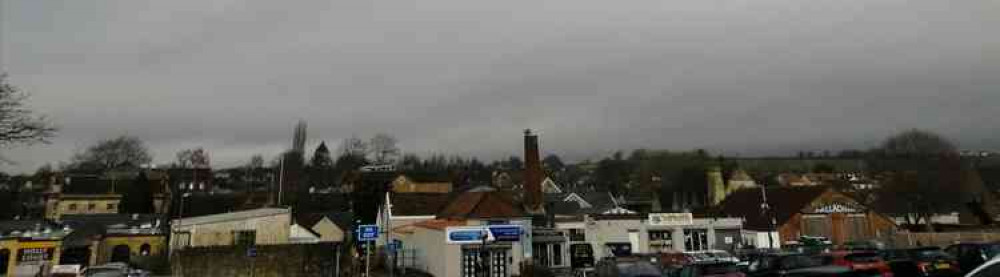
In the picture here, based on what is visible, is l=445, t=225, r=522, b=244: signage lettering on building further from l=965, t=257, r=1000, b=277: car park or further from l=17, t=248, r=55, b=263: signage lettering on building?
l=17, t=248, r=55, b=263: signage lettering on building

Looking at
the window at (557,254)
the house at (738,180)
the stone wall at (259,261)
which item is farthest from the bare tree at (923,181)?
the stone wall at (259,261)

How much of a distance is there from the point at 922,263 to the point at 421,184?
7621cm

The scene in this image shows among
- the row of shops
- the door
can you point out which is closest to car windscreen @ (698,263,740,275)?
the door

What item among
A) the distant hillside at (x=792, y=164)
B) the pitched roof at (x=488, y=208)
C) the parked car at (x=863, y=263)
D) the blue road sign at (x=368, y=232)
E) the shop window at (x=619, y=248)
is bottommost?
the shop window at (x=619, y=248)

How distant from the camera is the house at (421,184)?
89625mm

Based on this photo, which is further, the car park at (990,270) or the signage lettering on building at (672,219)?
the signage lettering on building at (672,219)

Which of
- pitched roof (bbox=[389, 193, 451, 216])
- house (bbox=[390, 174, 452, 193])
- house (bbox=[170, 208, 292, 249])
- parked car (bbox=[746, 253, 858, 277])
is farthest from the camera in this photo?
house (bbox=[390, 174, 452, 193])

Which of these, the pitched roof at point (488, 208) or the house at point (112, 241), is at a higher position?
the pitched roof at point (488, 208)

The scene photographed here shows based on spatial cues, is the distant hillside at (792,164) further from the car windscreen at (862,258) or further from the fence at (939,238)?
the car windscreen at (862,258)

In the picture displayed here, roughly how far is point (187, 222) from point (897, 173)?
237ft

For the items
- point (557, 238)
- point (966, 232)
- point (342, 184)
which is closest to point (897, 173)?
point (966, 232)

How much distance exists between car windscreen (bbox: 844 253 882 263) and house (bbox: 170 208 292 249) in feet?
128

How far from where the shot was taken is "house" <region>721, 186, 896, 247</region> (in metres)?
51.0

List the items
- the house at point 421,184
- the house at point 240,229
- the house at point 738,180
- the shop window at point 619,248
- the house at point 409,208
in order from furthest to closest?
1. the house at point 738,180
2. the house at point 421,184
3. the house at point 409,208
4. the shop window at point 619,248
5. the house at point 240,229
